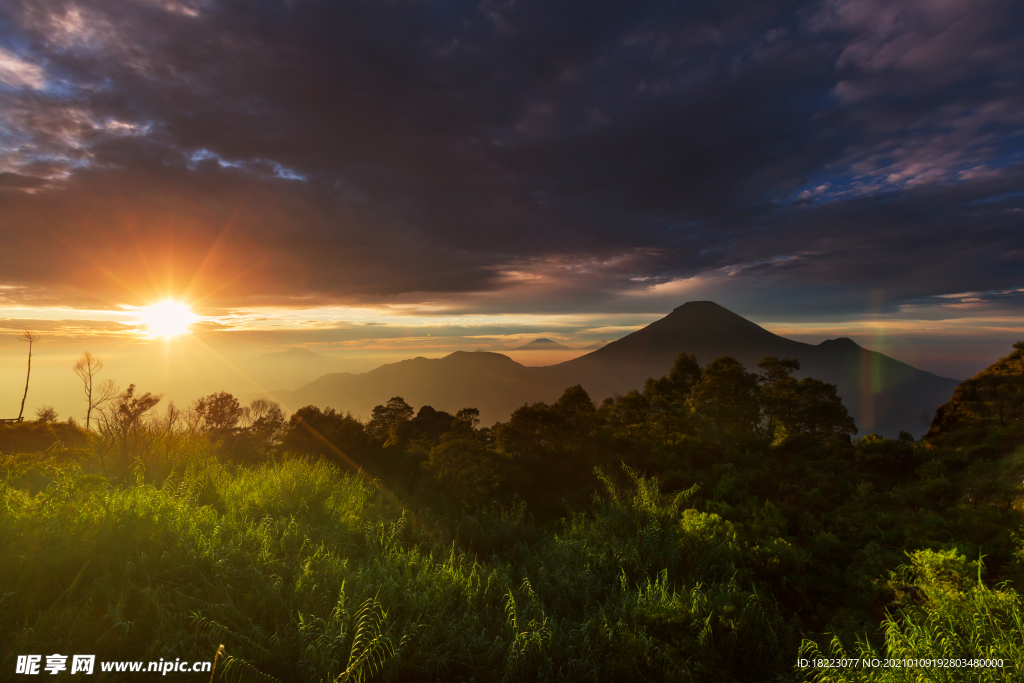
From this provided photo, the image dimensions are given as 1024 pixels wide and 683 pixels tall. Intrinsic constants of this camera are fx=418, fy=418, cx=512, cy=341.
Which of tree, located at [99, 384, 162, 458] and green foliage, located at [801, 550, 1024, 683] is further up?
tree, located at [99, 384, 162, 458]

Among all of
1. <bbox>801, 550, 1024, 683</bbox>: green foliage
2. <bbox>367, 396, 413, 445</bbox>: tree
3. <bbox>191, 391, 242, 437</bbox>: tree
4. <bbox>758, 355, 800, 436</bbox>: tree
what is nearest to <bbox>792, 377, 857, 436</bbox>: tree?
<bbox>758, 355, 800, 436</bbox>: tree

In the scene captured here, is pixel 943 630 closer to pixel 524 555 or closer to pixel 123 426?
pixel 524 555

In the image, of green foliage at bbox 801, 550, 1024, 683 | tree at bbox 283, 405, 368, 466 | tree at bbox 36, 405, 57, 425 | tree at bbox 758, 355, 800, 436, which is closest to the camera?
green foliage at bbox 801, 550, 1024, 683

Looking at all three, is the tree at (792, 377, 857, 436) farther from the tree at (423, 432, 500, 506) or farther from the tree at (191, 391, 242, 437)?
the tree at (191, 391, 242, 437)

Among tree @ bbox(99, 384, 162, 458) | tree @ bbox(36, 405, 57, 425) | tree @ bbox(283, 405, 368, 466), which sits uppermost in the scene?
tree @ bbox(99, 384, 162, 458)

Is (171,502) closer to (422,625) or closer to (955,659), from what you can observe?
(422,625)

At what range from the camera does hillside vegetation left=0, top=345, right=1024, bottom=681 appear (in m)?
3.82

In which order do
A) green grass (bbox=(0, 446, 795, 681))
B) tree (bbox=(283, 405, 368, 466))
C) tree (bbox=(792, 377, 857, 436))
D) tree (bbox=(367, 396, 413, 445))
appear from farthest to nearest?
tree (bbox=(792, 377, 857, 436)), tree (bbox=(367, 396, 413, 445)), tree (bbox=(283, 405, 368, 466)), green grass (bbox=(0, 446, 795, 681))

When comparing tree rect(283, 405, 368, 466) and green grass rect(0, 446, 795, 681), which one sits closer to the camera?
green grass rect(0, 446, 795, 681)

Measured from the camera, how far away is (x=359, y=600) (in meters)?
4.38

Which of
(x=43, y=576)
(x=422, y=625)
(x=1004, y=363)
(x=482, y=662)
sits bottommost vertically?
(x=482, y=662)

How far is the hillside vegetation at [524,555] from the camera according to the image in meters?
3.82

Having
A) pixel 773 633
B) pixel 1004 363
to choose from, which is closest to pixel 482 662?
pixel 773 633

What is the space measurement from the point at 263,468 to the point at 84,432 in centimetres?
769
